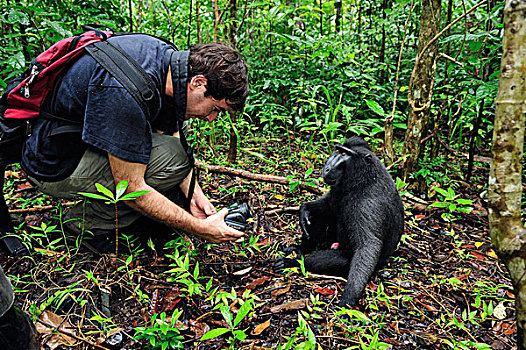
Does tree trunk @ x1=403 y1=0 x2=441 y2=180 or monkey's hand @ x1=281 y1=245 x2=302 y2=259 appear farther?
tree trunk @ x1=403 y1=0 x2=441 y2=180

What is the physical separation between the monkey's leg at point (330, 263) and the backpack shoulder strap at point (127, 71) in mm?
1714

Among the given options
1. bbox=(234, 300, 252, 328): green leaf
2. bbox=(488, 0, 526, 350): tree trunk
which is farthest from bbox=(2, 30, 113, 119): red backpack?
bbox=(488, 0, 526, 350): tree trunk

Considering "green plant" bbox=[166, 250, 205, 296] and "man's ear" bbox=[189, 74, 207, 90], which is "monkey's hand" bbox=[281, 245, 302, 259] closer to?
"green plant" bbox=[166, 250, 205, 296]

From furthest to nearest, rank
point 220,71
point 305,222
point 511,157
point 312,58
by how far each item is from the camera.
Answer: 1. point 312,58
2. point 305,222
3. point 220,71
4. point 511,157

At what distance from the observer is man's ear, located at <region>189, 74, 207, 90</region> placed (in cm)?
275

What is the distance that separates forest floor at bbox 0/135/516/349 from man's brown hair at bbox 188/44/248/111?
1247mm

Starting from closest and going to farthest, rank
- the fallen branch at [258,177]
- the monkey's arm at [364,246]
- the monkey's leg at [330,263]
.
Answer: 1. the monkey's arm at [364,246]
2. the monkey's leg at [330,263]
3. the fallen branch at [258,177]

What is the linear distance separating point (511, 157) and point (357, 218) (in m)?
1.58

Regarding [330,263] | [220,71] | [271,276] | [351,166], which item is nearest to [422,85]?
[351,166]

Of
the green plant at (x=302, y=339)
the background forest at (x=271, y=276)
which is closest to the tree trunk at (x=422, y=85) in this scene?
the background forest at (x=271, y=276)

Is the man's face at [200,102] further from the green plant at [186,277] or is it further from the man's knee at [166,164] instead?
the green plant at [186,277]

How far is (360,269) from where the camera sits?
9.16 ft

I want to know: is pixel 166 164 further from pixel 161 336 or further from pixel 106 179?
pixel 161 336

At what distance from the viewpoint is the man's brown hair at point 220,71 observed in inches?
108
